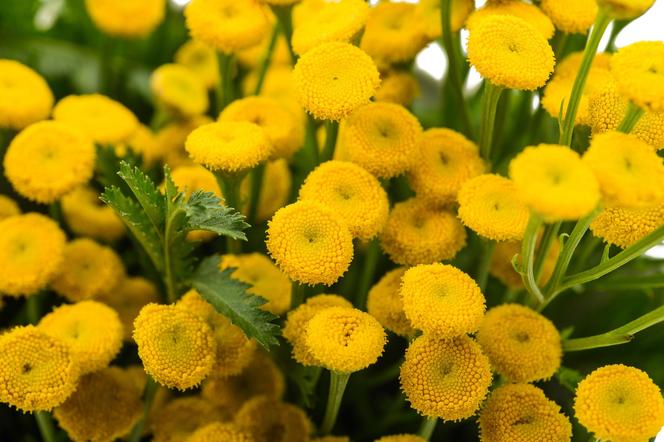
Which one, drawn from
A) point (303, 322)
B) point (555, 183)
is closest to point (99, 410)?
point (303, 322)

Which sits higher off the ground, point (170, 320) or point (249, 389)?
point (170, 320)

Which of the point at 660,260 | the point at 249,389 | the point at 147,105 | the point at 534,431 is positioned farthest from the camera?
the point at 147,105

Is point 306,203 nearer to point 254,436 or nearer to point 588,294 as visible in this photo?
point 254,436

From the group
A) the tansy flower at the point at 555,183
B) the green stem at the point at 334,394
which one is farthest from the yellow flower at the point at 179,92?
the tansy flower at the point at 555,183

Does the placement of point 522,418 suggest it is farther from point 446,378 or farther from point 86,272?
point 86,272

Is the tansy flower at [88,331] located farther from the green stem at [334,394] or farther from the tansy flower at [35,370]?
the green stem at [334,394]

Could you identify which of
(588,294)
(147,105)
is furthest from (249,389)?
(147,105)
